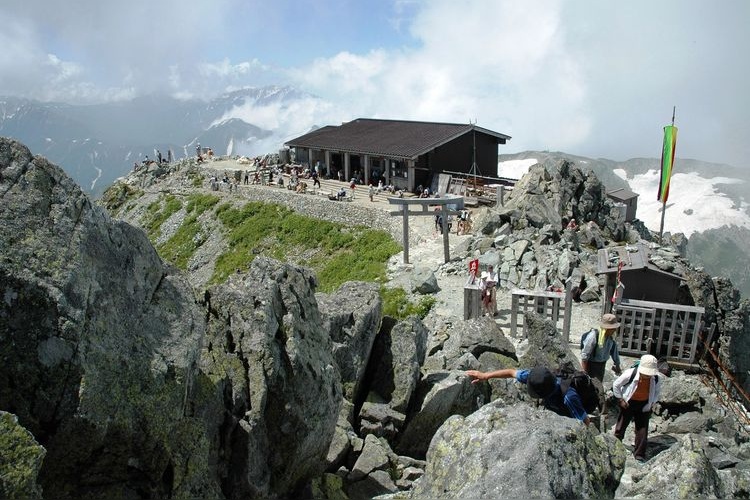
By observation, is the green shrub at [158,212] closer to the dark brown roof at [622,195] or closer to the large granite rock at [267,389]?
the dark brown roof at [622,195]

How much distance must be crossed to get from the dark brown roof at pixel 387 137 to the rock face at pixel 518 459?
133 feet

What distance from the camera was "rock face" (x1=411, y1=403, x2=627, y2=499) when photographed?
18.5 ft

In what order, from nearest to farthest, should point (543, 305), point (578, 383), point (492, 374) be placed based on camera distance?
point (578, 383) < point (492, 374) < point (543, 305)

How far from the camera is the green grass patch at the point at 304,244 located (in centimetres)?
3597

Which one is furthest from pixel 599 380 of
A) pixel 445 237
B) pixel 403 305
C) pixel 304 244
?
pixel 304 244

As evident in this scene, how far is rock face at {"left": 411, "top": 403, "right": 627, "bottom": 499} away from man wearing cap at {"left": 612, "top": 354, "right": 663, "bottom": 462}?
146 inches

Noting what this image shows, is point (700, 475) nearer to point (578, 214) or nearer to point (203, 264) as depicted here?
point (578, 214)

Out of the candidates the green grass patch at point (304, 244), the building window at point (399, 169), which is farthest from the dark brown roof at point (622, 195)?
the green grass patch at point (304, 244)

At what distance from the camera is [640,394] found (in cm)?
1045

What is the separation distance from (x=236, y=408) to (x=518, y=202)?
1138 inches

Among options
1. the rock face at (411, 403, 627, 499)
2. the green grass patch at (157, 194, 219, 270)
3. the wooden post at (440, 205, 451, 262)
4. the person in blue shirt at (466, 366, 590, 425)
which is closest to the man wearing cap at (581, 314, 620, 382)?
the person in blue shirt at (466, 366, 590, 425)

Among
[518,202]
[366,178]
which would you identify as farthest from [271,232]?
[518,202]

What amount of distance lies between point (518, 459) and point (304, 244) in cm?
3725

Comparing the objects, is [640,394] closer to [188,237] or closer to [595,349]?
[595,349]
